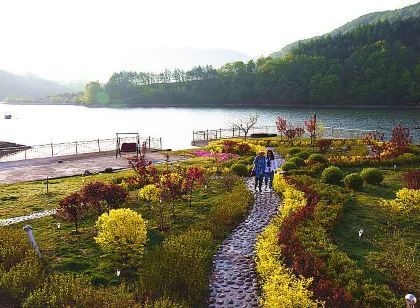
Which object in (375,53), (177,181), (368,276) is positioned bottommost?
(368,276)

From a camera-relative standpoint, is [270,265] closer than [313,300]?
No

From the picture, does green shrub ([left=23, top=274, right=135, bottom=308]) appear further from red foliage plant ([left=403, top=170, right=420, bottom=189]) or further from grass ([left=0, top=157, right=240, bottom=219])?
red foliage plant ([left=403, top=170, right=420, bottom=189])

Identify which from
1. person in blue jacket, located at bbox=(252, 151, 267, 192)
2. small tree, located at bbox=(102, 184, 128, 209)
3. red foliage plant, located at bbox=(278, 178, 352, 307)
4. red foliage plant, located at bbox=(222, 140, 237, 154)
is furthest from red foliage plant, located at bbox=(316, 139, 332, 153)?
small tree, located at bbox=(102, 184, 128, 209)

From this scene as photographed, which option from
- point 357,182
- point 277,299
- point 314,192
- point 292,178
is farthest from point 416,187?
point 277,299

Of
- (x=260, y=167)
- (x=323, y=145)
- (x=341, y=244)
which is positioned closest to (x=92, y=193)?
(x=260, y=167)

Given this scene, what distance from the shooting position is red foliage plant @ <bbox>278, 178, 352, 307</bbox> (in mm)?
8016

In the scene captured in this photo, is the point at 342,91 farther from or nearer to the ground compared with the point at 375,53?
nearer to the ground

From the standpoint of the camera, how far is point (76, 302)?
7.95 metres

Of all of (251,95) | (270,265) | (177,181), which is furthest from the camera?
(251,95)

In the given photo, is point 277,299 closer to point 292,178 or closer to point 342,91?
point 292,178

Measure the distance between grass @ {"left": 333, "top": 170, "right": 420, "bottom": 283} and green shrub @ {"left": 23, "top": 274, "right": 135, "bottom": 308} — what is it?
594 centimetres

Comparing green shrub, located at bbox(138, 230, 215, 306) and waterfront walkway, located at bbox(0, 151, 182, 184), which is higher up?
green shrub, located at bbox(138, 230, 215, 306)

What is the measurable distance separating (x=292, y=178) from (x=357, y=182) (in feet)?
9.68

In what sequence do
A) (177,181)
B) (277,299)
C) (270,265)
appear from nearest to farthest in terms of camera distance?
(277,299)
(270,265)
(177,181)
